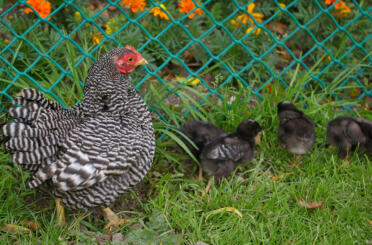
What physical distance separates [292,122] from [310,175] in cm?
46

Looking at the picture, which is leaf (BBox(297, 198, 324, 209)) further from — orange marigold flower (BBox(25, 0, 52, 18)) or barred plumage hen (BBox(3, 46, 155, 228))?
orange marigold flower (BBox(25, 0, 52, 18))

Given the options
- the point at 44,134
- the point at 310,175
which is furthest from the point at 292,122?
the point at 44,134

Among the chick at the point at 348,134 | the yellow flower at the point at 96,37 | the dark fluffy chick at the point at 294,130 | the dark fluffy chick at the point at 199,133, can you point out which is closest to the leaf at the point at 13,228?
the dark fluffy chick at the point at 199,133

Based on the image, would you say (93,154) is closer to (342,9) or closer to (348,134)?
(348,134)

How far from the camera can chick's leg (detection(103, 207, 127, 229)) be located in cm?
332

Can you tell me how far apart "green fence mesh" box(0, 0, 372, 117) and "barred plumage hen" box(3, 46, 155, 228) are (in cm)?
67

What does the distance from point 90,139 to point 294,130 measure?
1.70 metres

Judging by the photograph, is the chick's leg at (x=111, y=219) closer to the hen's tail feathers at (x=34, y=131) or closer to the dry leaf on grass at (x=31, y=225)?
the dry leaf on grass at (x=31, y=225)

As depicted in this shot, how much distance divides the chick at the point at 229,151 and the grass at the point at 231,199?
14cm

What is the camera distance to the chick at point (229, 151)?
360 centimetres

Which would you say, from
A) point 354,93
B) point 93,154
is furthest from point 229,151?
point 354,93

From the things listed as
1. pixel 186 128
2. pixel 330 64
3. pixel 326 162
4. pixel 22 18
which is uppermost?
pixel 22 18

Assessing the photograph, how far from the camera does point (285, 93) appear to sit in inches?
169

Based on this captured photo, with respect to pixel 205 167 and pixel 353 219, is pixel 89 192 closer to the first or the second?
pixel 205 167
